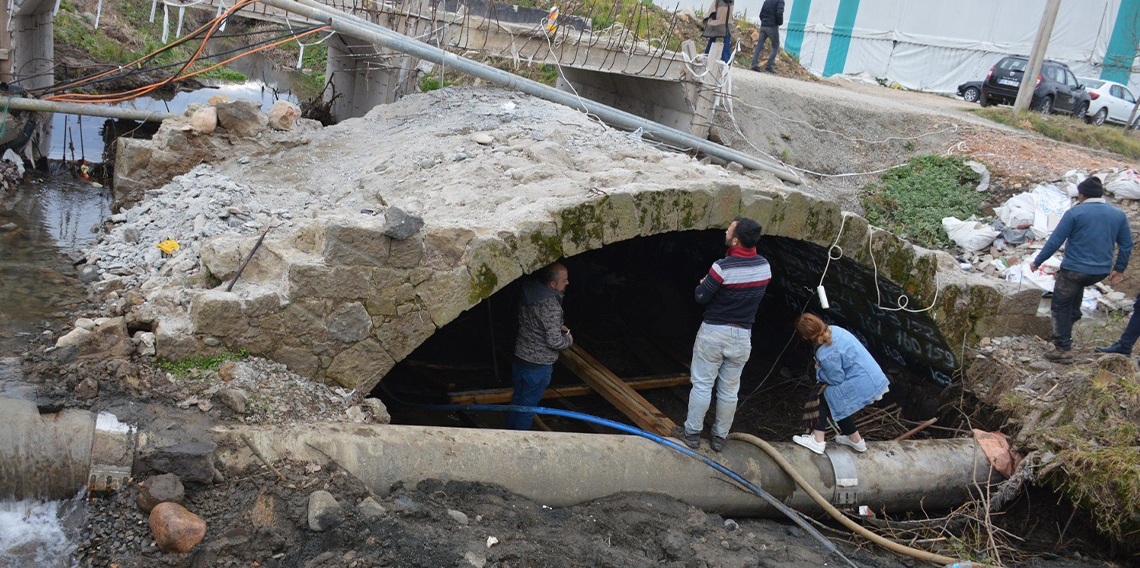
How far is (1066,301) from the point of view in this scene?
779 cm

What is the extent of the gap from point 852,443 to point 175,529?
4925 millimetres

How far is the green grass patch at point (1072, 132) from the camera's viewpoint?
15.0 metres

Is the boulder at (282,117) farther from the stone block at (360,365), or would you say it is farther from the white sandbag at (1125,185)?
the white sandbag at (1125,185)

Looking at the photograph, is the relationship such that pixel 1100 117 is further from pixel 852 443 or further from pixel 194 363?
pixel 194 363

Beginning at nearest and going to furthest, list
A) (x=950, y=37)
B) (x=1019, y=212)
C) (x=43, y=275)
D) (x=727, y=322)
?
1. (x=727, y=322)
2. (x=43, y=275)
3. (x=1019, y=212)
4. (x=950, y=37)

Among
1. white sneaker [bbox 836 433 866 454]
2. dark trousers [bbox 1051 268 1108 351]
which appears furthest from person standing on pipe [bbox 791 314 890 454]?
dark trousers [bbox 1051 268 1108 351]

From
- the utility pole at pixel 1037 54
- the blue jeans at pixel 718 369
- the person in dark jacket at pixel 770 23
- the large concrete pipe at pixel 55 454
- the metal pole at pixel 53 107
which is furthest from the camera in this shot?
the person in dark jacket at pixel 770 23

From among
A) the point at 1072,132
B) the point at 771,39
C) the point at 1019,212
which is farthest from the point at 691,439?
the point at 771,39

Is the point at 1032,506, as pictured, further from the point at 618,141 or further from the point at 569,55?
the point at 569,55

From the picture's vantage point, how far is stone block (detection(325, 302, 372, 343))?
215 inches

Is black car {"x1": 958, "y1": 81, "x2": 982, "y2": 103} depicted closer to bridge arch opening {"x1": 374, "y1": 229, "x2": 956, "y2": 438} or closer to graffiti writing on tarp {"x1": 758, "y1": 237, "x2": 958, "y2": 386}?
bridge arch opening {"x1": 374, "y1": 229, "x2": 956, "y2": 438}

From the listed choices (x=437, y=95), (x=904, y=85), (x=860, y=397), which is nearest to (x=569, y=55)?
(x=437, y=95)

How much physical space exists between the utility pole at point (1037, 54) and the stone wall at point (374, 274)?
11.9 m

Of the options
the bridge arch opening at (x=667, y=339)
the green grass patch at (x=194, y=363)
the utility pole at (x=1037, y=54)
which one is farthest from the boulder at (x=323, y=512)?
the utility pole at (x=1037, y=54)
